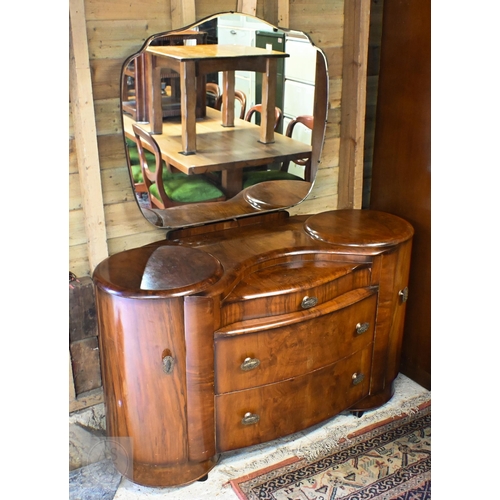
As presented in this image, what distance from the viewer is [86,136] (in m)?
1.83

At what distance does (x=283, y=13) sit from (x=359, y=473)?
61.7 inches

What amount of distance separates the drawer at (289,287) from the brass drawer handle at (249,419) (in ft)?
1.07

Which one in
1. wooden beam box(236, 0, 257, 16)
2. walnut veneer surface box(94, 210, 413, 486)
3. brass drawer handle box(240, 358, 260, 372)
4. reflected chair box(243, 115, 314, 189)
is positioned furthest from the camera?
reflected chair box(243, 115, 314, 189)

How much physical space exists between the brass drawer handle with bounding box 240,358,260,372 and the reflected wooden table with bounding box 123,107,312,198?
601 millimetres

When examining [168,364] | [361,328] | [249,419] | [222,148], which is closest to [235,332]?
[168,364]

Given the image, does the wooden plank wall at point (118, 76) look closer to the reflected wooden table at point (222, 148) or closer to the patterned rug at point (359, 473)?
the reflected wooden table at point (222, 148)

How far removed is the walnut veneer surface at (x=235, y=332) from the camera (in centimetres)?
170

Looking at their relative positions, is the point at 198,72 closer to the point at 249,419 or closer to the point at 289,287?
the point at 289,287

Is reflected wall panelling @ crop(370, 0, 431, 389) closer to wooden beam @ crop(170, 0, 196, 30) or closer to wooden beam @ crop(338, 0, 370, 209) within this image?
wooden beam @ crop(338, 0, 370, 209)

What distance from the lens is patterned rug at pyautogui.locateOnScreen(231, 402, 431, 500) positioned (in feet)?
6.12

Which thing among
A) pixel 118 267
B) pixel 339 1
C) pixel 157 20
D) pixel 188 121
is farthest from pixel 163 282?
pixel 339 1

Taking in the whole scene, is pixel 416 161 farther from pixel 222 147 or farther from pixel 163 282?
pixel 163 282

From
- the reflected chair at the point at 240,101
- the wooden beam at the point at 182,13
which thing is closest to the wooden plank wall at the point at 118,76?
the wooden beam at the point at 182,13

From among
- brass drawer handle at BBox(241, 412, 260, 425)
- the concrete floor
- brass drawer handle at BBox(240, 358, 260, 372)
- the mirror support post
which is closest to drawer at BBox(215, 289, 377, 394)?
brass drawer handle at BBox(240, 358, 260, 372)
